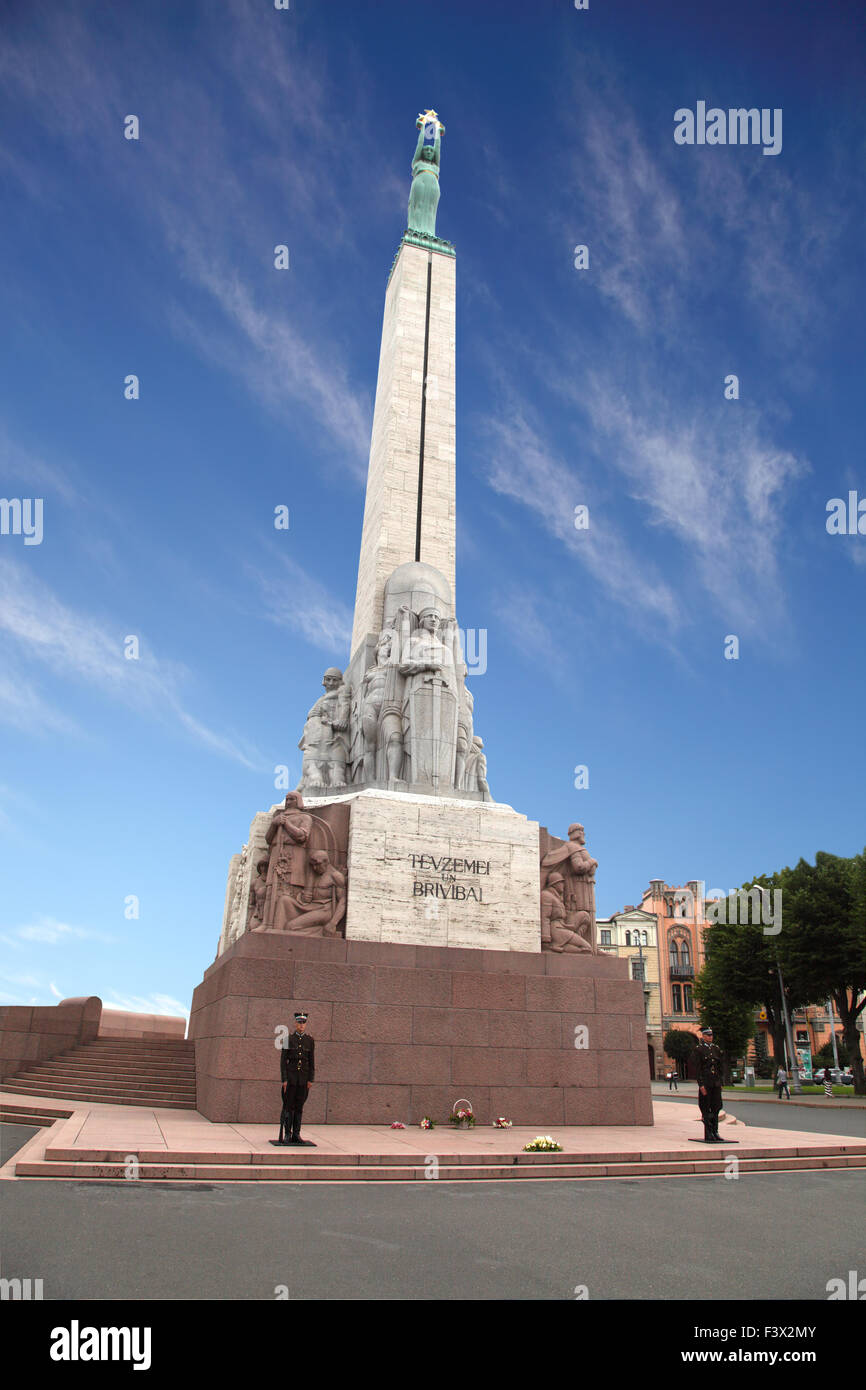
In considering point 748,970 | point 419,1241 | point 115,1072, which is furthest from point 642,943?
point 419,1241

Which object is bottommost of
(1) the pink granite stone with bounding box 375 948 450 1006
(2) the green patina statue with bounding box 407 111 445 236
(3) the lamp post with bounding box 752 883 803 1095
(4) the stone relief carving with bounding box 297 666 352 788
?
(3) the lamp post with bounding box 752 883 803 1095

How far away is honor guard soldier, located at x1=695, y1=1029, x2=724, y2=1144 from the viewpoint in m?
12.9

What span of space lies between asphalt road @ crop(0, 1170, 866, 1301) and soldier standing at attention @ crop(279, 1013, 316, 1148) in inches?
70.5

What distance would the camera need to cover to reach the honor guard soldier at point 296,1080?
10.7 metres

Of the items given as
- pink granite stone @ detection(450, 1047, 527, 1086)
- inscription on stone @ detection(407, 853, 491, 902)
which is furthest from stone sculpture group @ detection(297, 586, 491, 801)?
pink granite stone @ detection(450, 1047, 527, 1086)

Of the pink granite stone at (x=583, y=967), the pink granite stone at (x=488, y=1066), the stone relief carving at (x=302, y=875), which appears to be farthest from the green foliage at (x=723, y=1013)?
the stone relief carving at (x=302, y=875)

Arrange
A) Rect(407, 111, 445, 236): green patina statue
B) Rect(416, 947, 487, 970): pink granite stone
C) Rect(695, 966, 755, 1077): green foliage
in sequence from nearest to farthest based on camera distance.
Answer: Rect(416, 947, 487, 970): pink granite stone → Rect(407, 111, 445, 236): green patina statue → Rect(695, 966, 755, 1077): green foliage

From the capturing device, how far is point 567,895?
17.5m

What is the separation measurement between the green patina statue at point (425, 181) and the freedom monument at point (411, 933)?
10854 millimetres

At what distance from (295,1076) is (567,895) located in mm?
7777

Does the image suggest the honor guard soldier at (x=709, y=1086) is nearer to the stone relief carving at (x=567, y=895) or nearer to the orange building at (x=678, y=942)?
the stone relief carving at (x=567, y=895)

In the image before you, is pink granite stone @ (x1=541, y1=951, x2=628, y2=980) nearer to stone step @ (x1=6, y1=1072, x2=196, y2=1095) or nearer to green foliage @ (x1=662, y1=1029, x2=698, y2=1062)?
stone step @ (x1=6, y1=1072, x2=196, y2=1095)

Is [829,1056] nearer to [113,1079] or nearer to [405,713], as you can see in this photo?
[405,713]
